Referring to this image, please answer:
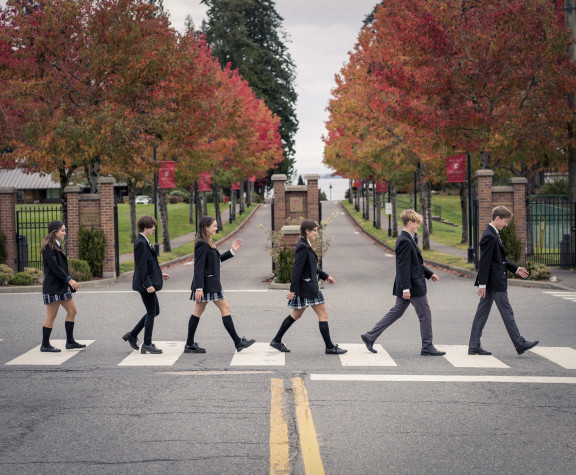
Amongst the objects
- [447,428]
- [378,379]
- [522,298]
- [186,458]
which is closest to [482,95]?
[522,298]

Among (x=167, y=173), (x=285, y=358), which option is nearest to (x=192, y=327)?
(x=285, y=358)

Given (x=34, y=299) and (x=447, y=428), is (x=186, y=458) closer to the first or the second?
(x=447, y=428)

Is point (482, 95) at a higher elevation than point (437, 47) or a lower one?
lower

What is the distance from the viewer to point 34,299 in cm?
1609

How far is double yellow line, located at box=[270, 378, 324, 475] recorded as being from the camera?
16.8ft

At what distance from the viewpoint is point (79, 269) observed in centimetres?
1925

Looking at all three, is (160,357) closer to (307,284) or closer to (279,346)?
(279,346)

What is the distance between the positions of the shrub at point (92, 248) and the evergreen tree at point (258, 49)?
138ft

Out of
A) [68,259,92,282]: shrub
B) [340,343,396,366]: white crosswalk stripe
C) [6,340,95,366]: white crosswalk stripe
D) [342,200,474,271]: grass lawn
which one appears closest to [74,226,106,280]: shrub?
[68,259,92,282]: shrub

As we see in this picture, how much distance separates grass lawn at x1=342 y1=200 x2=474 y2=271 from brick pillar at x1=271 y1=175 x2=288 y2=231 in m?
5.89

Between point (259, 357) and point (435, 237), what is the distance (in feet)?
96.2

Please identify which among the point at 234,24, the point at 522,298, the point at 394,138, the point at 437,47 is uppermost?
the point at 234,24

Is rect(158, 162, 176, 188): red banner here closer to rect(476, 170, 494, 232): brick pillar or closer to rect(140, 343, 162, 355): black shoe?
rect(476, 170, 494, 232): brick pillar

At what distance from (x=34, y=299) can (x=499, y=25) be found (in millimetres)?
15090
